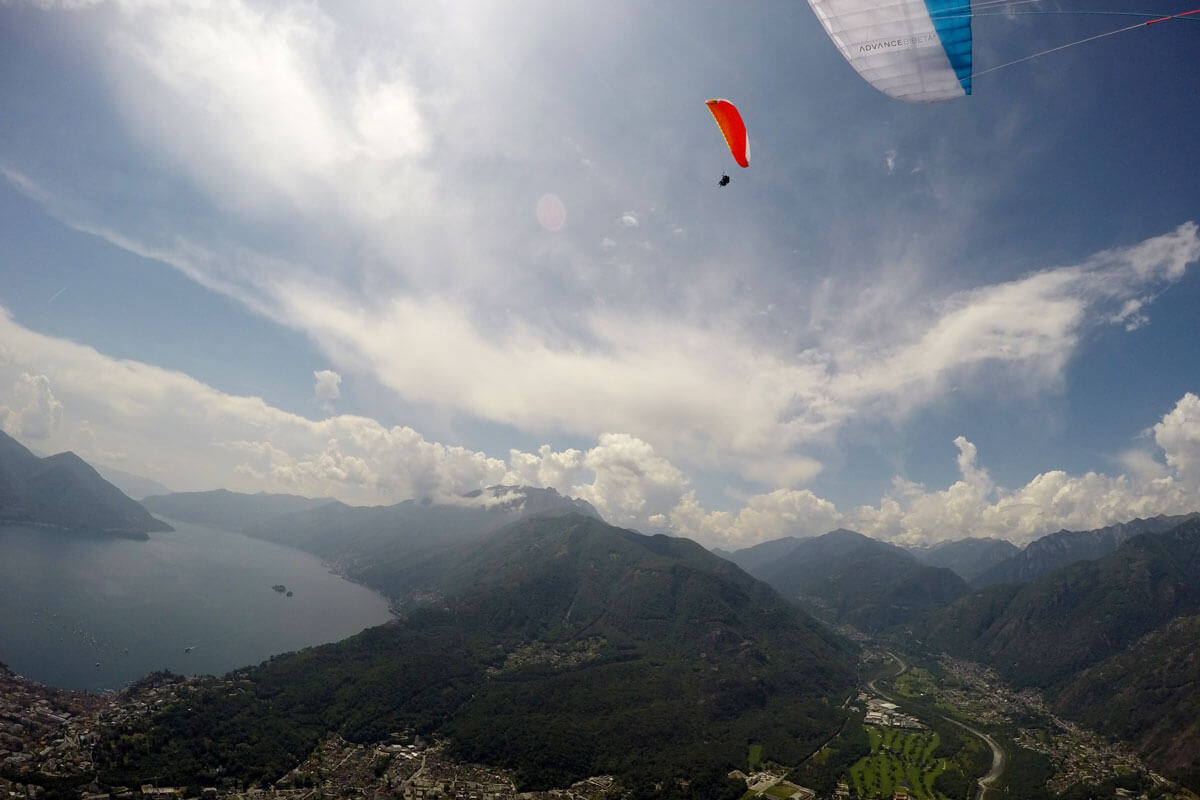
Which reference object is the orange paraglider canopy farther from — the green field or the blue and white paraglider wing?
the green field

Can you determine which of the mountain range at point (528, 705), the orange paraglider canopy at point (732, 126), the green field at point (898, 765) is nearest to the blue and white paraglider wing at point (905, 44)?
the orange paraglider canopy at point (732, 126)

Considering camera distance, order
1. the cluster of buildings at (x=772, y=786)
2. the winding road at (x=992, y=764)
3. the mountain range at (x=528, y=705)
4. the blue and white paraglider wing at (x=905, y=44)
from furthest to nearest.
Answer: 1. the winding road at (x=992, y=764)
2. the cluster of buildings at (x=772, y=786)
3. the mountain range at (x=528, y=705)
4. the blue and white paraglider wing at (x=905, y=44)

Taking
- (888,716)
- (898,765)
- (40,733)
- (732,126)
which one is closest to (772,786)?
(898,765)

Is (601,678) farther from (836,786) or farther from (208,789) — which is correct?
(208,789)

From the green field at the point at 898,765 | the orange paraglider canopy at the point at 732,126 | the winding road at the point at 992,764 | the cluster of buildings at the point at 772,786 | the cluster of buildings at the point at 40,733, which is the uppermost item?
the orange paraglider canopy at the point at 732,126

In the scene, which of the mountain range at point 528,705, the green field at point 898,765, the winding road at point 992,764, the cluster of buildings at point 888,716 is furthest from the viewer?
the cluster of buildings at point 888,716

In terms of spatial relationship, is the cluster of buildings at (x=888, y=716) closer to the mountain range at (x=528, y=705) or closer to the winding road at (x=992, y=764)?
the mountain range at (x=528, y=705)

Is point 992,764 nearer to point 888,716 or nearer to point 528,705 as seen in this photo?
point 888,716
